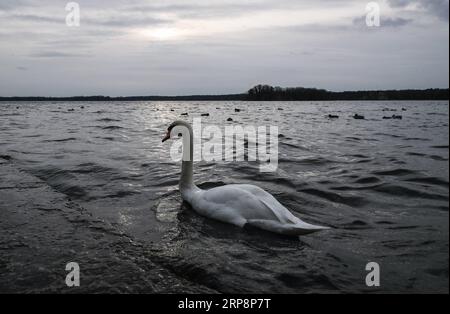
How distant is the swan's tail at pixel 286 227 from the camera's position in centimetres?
598

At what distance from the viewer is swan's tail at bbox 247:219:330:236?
19.6 ft

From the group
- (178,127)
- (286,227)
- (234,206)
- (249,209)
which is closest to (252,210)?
(249,209)

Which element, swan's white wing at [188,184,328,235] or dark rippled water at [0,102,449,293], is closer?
dark rippled water at [0,102,449,293]

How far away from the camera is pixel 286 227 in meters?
6.16

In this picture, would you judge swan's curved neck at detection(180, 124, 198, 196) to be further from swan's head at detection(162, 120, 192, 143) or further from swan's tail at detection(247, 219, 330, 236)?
swan's tail at detection(247, 219, 330, 236)

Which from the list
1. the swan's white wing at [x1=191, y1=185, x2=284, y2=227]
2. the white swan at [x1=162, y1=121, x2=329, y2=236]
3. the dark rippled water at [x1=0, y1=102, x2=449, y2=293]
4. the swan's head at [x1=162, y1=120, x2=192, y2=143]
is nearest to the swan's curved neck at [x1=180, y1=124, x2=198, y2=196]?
the swan's head at [x1=162, y1=120, x2=192, y2=143]

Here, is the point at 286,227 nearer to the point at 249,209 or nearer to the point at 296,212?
the point at 249,209

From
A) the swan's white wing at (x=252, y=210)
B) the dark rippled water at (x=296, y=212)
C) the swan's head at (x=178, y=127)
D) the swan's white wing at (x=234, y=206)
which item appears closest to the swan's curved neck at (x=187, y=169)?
the swan's head at (x=178, y=127)

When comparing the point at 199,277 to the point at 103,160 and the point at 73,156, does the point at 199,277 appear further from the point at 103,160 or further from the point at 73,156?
the point at 73,156

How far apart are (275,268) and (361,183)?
5.40 m

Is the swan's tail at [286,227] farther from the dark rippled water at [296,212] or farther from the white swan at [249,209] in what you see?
the dark rippled water at [296,212]

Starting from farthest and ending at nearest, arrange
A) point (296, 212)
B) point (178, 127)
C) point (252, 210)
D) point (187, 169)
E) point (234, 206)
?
point (178, 127) → point (187, 169) → point (296, 212) → point (234, 206) → point (252, 210)

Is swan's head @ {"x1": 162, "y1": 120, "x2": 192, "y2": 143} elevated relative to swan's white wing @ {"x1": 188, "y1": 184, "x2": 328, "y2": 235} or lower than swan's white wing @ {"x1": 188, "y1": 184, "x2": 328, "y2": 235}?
elevated

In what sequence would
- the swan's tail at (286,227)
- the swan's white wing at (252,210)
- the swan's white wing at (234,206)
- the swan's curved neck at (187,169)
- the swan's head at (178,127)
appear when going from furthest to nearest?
1. the swan's head at (178,127)
2. the swan's curved neck at (187,169)
3. the swan's white wing at (234,206)
4. the swan's white wing at (252,210)
5. the swan's tail at (286,227)
